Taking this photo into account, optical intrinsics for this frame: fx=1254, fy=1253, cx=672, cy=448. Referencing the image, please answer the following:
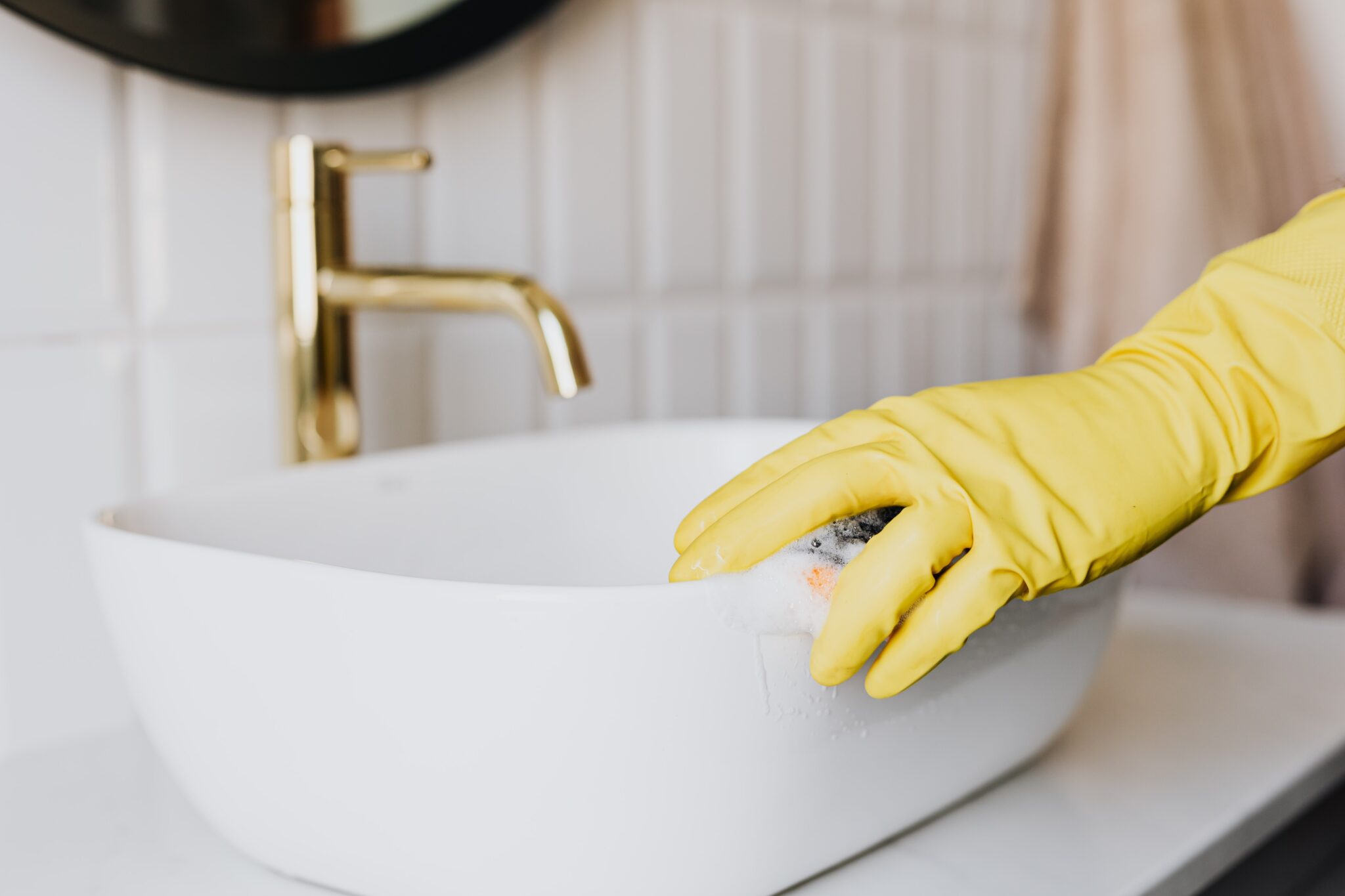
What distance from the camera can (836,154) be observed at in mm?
1051

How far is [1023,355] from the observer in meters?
1.25

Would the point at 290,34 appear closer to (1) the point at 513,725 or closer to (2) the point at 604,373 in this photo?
(2) the point at 604,373

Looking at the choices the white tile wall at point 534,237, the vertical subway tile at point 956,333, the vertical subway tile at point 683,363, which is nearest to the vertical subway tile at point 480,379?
the white tile wall at point 534,237

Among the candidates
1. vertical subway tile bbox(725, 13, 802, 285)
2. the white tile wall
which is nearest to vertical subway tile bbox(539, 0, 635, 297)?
the white tile wall

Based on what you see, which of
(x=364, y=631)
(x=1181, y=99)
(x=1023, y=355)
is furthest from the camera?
(x=1023, y=355)

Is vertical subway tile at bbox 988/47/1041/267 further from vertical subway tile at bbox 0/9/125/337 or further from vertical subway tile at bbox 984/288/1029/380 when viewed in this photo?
vertical subway tile at bbox 0/9/125/337

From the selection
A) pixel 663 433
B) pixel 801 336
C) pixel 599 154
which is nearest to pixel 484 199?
pixel 599 154

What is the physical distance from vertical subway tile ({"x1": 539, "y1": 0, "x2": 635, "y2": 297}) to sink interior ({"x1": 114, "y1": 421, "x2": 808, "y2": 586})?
7.6 inches

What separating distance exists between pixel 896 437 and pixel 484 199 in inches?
18.5

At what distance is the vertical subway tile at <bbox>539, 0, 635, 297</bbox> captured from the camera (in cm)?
84

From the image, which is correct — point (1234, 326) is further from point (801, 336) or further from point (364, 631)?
point (801, 336)

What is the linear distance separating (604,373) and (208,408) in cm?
29

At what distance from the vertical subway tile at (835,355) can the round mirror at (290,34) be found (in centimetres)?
37

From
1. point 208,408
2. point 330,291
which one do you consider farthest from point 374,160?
point 208,408
